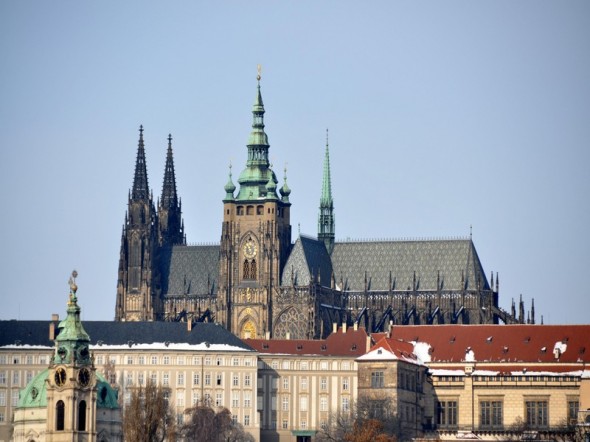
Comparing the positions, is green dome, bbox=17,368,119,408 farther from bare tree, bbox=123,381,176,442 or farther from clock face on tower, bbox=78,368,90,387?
bare tree, bbox=123,381,176,442

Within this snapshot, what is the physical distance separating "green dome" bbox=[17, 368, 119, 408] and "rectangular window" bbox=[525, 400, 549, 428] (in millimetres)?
44462

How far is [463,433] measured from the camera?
646ft

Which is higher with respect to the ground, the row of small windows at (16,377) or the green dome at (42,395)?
the row of small windows at (16,377)

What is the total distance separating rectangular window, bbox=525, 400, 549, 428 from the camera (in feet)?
651

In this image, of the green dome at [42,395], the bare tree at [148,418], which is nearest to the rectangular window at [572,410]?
the bare tree at [148,418]

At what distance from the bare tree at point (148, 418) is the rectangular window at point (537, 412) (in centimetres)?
3034

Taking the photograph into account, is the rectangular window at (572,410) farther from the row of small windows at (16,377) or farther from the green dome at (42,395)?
the green dome at (42,395)

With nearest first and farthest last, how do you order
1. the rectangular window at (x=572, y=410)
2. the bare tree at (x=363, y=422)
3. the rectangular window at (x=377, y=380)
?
1. the bare tree at (x=363, y=422)
2. the rectangular window at (x=377, y=380)
3. the rectangular window at (x=572, y=410)

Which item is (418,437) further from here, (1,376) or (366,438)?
(1,376)

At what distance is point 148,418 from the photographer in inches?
6836

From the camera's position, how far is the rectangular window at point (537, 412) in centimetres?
19838

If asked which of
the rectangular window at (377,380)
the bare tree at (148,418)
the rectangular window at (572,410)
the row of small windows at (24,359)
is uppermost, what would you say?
the row of small windows at (24,359)

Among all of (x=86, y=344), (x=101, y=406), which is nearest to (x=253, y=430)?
(x=101, y=406)

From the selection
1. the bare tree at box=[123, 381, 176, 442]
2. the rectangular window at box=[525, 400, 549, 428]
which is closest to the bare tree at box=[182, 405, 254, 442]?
the bare tree at box=[123, 381, 176, 442]
